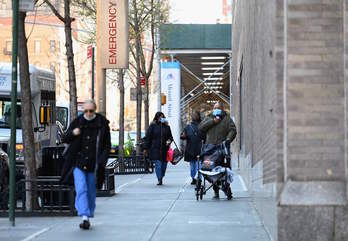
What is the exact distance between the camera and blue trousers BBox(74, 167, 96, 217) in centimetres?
1127

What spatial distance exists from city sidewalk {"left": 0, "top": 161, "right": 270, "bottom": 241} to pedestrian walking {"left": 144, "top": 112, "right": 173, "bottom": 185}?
3.70 m

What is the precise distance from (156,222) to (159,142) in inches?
363

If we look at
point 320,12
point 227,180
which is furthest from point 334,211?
point 227,180

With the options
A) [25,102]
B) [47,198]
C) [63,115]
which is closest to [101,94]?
[25,102]

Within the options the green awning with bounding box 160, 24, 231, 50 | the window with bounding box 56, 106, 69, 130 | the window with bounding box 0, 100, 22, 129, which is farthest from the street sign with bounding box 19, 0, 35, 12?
the green awning with bounding box 160, 24, 231, 50

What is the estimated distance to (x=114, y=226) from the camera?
1152cm

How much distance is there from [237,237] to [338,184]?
1.81 m

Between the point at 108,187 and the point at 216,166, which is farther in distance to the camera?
the point at 108,187

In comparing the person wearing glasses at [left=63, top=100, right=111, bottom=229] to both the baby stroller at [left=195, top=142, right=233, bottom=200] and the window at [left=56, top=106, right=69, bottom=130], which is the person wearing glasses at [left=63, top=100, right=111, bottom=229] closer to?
the baby stroller at [left=195, top=142, right=233, bottom=200]

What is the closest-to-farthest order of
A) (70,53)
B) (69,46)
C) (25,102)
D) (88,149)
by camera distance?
(88,149) < (25,102) < (69,46) < (70,53)

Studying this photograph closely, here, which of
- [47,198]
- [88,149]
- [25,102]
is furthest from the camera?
[25,102]

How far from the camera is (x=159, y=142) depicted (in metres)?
21.1

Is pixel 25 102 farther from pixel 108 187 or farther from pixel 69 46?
pixel 69 46

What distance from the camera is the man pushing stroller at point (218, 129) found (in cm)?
1590
